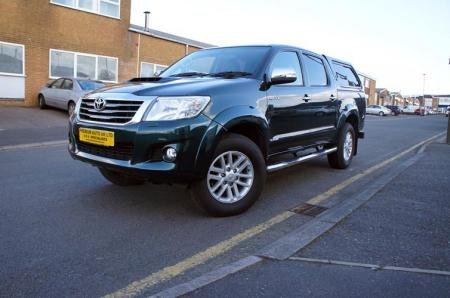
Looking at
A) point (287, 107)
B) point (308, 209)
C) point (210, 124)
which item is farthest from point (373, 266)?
point (287, 107)

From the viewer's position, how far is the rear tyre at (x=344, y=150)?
7344 mm

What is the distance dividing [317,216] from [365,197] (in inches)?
42.8

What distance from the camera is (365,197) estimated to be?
5.43 metres

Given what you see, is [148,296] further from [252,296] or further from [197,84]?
[197,84]

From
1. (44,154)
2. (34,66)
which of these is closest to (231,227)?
(44,154)

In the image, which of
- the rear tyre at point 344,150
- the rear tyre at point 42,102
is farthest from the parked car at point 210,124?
the rear tyre at point 42,102

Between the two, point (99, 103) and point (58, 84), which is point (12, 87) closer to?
point (58, 84)

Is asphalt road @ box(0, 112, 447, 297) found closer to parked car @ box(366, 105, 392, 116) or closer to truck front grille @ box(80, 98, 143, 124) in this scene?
truck front grille @ box(80, 98, 143, 124)

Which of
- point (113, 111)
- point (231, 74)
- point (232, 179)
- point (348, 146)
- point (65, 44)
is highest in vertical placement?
point (65, 44)

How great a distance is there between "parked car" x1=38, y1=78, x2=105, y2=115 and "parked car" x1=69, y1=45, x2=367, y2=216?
10.5 metres

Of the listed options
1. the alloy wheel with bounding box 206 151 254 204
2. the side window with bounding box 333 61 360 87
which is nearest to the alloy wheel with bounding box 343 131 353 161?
the side window with bounding box 333 61 360 87

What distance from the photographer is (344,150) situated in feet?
24.7

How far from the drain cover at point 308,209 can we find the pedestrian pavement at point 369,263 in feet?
1.34

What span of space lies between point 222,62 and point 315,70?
1.68m
